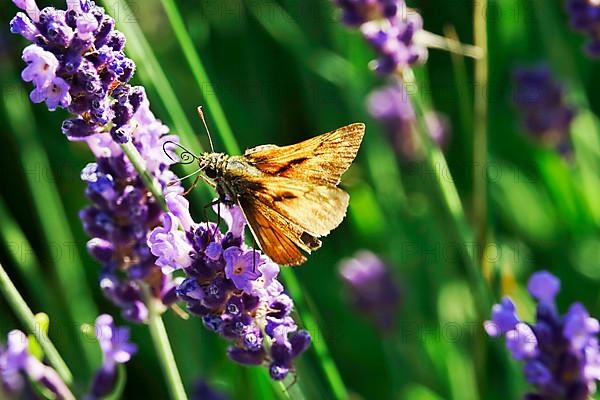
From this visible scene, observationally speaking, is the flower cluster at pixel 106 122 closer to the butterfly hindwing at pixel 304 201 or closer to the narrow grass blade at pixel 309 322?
the butterfly hindwing at pixel 304 201

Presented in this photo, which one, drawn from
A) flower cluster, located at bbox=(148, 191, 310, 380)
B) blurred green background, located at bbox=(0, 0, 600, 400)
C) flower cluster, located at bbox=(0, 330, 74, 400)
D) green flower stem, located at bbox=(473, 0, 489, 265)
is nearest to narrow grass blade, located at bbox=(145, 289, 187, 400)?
flower cluster, located at bbox=(148, 191, 310, 380)

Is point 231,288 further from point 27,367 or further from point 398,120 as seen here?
point 398,120

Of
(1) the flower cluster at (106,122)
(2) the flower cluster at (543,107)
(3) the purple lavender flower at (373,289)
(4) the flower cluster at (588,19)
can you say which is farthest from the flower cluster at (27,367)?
(2) the flower cluster at (543,107)

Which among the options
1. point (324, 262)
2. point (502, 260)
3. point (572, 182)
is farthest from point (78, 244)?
point (572, 182)

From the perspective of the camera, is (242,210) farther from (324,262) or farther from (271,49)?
(271,49)

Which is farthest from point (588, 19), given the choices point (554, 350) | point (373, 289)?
point (373, 289)

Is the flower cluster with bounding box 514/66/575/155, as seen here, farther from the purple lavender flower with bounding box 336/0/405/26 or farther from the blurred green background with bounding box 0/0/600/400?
the purple lavender flower with bounding box 336/0/405/26
